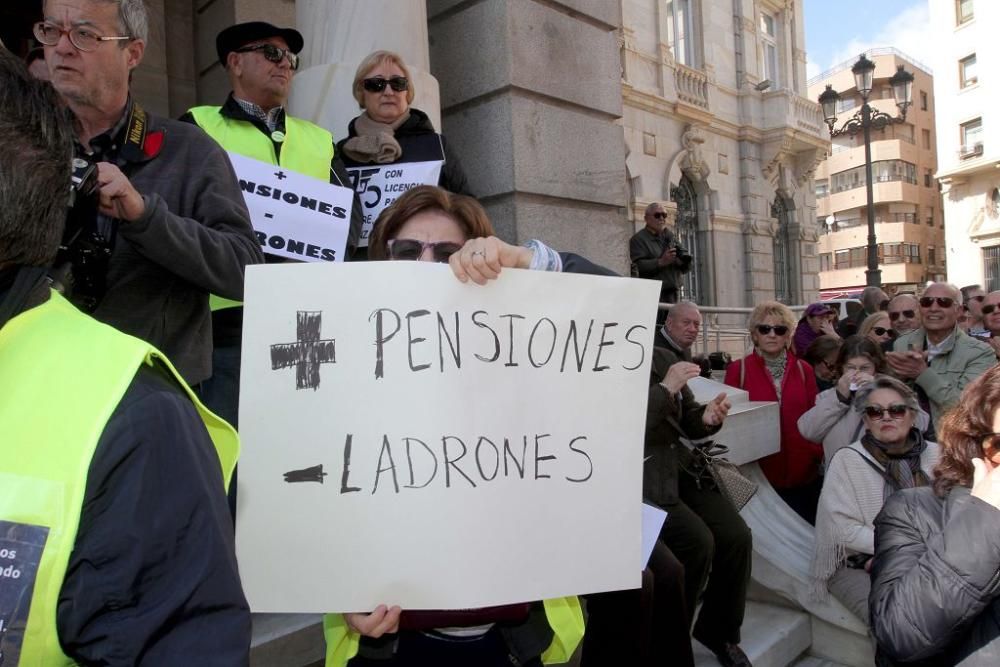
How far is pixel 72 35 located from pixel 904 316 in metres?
6.30

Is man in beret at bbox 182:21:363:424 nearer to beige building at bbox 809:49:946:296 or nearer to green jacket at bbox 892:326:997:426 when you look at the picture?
green jacket at bbox 892:326:997:426

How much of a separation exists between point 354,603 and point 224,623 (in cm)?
64

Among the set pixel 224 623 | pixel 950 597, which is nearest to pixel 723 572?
pixel 950 597

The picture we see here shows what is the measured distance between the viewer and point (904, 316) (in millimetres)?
6180

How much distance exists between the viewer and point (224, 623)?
32.2 inches

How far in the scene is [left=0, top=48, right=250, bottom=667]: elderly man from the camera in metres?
0.73

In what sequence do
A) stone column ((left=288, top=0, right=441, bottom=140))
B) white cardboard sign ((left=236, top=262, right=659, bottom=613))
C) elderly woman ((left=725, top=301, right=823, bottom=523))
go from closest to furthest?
white cardboard sign ((left=236, top=262, right=659, bottom=613))
stone column ((left=288, top=0, right=441, bottom=140))
elderly woman ((left=725, top=301, right=823, bottom=523))

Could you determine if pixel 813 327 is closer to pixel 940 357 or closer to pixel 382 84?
pixel 940 357

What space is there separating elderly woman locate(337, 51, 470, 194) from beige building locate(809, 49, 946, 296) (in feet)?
185

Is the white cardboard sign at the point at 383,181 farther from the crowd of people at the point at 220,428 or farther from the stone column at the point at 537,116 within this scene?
the stone column at the point at 537,116

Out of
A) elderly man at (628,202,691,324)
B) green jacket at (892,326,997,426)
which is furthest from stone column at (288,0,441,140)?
elderly man at (628,202,691,324)

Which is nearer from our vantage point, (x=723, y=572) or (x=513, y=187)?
(x=723, y=572)

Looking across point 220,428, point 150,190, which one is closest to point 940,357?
point 150,190

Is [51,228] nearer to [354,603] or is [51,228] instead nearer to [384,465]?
[384,465]
